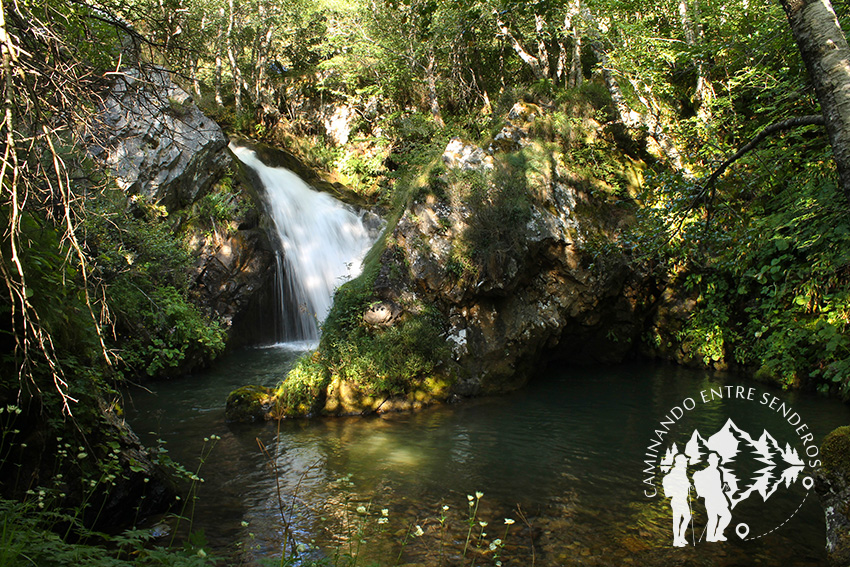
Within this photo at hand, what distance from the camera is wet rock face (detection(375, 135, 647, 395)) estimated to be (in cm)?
1015

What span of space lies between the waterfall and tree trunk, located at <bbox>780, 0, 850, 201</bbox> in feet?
38.5

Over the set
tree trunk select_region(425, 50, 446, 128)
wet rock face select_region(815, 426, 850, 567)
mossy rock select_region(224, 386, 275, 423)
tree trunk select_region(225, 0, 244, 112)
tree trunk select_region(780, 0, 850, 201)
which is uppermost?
tree trunk select_region(225, 0, 244, 112)

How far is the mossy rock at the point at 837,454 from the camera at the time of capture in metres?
3.27

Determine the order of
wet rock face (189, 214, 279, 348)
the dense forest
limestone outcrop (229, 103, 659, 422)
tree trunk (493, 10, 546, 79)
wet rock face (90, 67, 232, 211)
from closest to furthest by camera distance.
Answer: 1. the dense forest
2. limestone outcrop (229, 103, 659, 422)
3. wet rock face (90, 67, 232, 211)
4. wet rock face (189, 214, 279, 348)
5. tree trunk (493, 10, 546, 79)

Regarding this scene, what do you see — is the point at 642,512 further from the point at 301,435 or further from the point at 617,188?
the point at 617,188

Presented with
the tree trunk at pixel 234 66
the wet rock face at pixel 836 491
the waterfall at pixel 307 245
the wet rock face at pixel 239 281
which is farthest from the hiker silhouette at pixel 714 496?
the tree trunk at pixel 234 66

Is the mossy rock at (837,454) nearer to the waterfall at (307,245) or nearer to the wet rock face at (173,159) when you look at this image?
the waterfall at (307,245)

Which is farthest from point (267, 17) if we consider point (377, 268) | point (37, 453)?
point (37, 453)

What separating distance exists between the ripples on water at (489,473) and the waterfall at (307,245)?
14.6 ft

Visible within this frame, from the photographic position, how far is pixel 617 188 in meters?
11.7

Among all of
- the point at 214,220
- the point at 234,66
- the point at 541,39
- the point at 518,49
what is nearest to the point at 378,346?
the point at 214,220

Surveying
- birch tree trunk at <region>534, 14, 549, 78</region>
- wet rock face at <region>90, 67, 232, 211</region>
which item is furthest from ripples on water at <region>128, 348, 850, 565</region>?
birch tree trunk at <region>534, 14, 549, 78</region>

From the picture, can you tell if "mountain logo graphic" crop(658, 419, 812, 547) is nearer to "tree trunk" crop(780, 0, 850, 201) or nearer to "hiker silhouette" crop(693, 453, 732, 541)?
"hiker silhouette" crop(693, 453, 732, 541)

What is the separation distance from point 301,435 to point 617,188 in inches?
343
